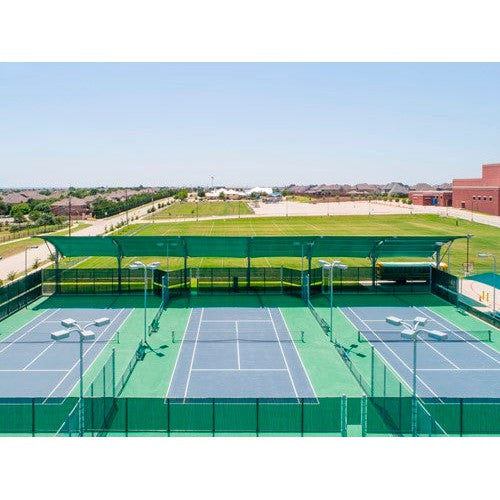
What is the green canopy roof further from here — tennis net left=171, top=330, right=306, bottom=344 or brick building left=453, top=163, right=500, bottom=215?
brick building left=453, top=163, right=500, bottom=215

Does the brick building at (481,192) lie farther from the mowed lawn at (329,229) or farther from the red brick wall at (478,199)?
the mowed lawn at (329,229)

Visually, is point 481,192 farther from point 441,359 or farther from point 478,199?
point 441,359

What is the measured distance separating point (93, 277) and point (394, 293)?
17156mm

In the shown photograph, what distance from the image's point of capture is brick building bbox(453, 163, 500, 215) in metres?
89.6

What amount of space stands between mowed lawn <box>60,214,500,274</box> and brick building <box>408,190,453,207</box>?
71.6ft

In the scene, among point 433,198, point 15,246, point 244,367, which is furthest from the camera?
point 433,198

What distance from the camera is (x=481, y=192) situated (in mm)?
94312

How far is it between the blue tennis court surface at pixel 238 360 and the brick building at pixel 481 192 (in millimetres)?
71155

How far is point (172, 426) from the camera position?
44.5 feet

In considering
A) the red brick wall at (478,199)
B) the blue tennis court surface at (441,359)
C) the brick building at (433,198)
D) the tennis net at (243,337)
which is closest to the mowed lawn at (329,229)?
the red brick wall at (478,199)

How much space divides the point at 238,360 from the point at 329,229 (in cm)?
5586

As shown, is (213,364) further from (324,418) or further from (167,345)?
(324,418)

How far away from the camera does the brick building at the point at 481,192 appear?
3529 inches

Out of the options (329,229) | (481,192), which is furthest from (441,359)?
(481,192)
